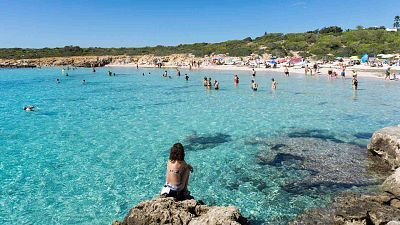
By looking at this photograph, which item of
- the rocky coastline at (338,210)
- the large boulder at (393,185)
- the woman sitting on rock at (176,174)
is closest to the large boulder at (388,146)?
the rocky coastline at (338,210)

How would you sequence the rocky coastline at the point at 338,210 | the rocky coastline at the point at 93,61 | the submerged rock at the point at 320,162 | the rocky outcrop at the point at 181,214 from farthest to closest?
the rocky coastline at the point at 93,61 < the submerged rock at the point at 320,162 < the rocky coastline at the point at 338,210 < the rocky outcrop at the point at 181,214

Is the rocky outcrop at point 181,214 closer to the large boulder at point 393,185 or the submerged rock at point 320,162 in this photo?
the submerged rock at point 320,162

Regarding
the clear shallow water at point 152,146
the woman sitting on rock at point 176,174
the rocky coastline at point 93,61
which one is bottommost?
the clear shallow water at point 152,146

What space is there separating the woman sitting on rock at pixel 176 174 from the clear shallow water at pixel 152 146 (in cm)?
247

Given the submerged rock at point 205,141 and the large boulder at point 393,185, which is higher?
the large boulder at point 393,185

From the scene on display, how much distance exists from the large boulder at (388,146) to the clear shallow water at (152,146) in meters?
2.64

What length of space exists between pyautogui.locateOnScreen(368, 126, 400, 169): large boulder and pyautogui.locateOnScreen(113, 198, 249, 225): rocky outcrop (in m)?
7.80

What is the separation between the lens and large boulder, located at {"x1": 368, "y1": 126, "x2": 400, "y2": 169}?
37.7 ft

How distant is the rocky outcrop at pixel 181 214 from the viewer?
5820mm

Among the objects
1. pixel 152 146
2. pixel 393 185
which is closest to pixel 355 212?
pixel 393 185

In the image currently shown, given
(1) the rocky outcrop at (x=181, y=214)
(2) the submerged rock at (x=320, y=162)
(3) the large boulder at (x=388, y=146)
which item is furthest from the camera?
(3) the large boulder at (x=388, y=146)

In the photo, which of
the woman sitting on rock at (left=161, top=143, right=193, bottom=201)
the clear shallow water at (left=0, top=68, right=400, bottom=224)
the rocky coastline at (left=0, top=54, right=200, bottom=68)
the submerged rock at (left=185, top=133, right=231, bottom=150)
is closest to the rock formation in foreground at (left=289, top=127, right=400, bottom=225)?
the clear shallow water at (left=0, top=68, right=400, bottom=224)

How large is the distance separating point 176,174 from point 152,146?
8.53m

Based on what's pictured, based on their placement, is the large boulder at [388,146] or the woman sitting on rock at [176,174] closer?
the woman sitting on rock at [176,174]
